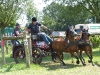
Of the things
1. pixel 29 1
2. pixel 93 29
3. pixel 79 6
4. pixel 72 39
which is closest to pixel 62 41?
pixel 72 39

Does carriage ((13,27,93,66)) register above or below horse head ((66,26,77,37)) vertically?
below

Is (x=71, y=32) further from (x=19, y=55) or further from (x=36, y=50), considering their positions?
(x=19, y=55)

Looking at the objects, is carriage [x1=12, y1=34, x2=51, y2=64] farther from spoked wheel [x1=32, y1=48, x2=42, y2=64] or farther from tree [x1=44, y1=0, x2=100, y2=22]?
tree [x1=44, y1=0, x2=100, y2=22]

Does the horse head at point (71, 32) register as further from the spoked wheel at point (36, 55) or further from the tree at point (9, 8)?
the tree at point (9, 8)

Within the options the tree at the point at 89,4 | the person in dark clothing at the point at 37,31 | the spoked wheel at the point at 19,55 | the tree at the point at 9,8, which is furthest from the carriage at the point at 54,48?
the tree at the point at 9,8

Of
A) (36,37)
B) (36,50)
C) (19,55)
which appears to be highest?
(36,37)

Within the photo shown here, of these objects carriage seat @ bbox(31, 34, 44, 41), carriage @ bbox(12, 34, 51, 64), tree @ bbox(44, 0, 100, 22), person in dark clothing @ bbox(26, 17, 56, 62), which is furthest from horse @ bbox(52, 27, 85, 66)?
tree @ bbox(44, 0, 100, 22)

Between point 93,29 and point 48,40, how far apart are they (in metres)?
32.0

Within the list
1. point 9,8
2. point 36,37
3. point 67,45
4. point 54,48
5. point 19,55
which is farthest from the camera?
point 9,8

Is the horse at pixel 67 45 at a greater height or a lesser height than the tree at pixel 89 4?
lesser

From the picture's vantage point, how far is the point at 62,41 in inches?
419

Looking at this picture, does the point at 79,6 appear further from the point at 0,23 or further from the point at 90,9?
the point at 0,23

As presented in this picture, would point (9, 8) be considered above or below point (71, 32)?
above

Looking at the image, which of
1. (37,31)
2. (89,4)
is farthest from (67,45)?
(89,4)
